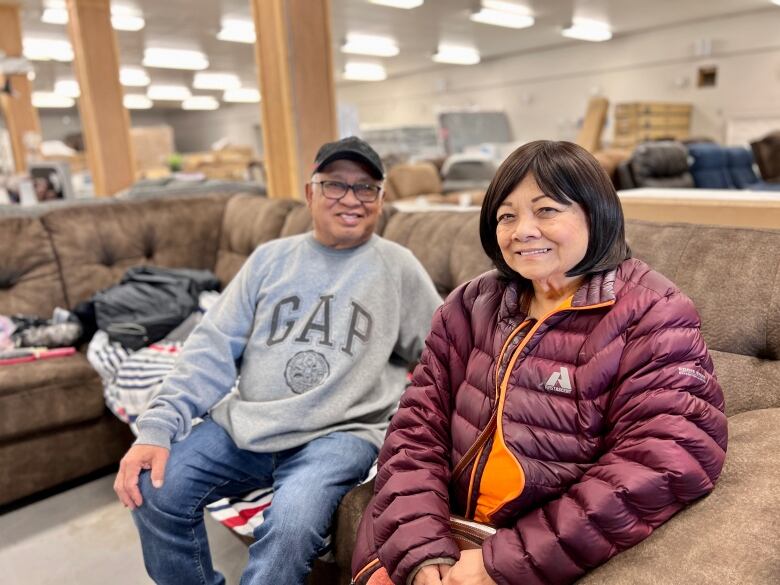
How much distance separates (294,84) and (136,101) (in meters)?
14.8

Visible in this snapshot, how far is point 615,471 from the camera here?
81 centimetres

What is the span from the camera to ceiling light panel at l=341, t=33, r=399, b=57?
29.0 ft

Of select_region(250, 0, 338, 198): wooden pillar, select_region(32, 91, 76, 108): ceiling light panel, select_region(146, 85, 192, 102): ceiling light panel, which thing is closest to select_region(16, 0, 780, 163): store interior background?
select_region(146, 85, 192, 102): ceiling light panel

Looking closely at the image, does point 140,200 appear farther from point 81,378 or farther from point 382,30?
point 382,30

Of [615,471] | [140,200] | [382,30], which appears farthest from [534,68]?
[615,471]

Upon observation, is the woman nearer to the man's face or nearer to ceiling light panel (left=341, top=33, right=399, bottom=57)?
the man's face

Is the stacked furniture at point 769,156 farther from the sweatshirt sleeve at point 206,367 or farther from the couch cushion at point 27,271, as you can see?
the couch cushion at point 27,271

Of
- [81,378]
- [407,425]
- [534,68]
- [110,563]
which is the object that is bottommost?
[110,563]

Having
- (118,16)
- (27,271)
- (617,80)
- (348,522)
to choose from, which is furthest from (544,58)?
(348,522)

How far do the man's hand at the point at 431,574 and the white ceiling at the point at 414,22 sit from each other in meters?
6.68

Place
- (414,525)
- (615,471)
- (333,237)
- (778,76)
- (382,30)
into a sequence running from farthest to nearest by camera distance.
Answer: (382,30) < (778,76) < (333,237) < (414,525) < (615,471)

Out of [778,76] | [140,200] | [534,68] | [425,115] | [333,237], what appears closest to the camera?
[333,237]

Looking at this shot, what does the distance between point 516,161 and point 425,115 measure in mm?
12268

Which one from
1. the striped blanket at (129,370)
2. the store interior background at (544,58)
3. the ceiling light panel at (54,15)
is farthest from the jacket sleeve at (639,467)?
the ceiling light panel at (54,15)
